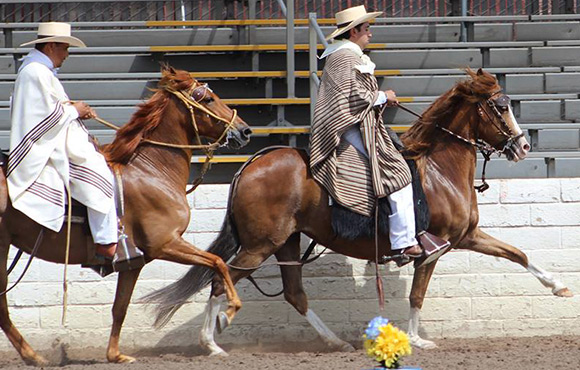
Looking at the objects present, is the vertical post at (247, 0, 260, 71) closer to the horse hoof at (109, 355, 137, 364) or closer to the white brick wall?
the white brick wall

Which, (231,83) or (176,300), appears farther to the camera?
(231,83)

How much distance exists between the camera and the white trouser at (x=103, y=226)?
6.78m

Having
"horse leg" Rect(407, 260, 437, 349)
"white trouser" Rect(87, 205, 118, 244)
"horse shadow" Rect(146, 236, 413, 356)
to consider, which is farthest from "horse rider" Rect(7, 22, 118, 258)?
"horse leg" Rect(407, 260, 437, 349)

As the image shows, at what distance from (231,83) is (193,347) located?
3.39 metres

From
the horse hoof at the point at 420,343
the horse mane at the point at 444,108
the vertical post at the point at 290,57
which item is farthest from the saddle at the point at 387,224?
the vertical post at the point at 290,57

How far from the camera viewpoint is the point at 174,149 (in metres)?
7.32

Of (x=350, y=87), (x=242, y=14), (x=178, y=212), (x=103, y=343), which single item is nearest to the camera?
(x=178, y=212)

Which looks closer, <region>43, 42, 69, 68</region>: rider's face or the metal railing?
<region>43, 42, 69, 68</region>: rider's face

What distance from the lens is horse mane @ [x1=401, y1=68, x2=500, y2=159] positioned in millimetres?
7945

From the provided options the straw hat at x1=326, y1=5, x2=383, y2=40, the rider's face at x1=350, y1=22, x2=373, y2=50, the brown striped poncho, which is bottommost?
the brown striped poncho

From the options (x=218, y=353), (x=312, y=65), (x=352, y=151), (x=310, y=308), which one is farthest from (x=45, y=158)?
(x=312, y=65)

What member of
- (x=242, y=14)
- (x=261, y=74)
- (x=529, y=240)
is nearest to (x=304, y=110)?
(x=261, y=74)

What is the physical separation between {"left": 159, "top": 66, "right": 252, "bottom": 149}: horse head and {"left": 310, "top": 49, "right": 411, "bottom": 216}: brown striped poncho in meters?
0.61

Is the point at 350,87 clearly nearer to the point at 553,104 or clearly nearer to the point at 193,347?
the point at 193,347
